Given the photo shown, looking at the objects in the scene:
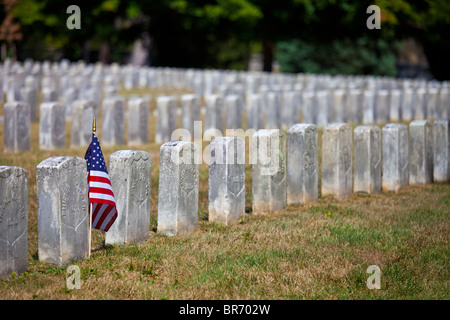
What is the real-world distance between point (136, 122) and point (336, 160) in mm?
5051

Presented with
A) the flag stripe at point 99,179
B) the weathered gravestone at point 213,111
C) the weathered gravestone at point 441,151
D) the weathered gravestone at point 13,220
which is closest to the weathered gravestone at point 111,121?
the weathered gravestone at point 213,111

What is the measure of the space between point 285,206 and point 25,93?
9417 millimetres

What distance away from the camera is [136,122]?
12406 millimetres

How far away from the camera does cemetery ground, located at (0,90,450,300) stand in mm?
5070

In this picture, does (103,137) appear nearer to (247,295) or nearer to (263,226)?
(263,226)

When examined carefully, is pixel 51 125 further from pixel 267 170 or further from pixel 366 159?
pixel 366 159

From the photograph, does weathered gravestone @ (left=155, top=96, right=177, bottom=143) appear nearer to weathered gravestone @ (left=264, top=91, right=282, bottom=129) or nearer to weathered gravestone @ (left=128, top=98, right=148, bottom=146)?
weathered gravestone @ (left=128, top=98, right=148, bottom=146)

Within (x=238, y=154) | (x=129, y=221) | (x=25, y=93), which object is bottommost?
(x=129, y=221)

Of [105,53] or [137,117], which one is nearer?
[137,117]

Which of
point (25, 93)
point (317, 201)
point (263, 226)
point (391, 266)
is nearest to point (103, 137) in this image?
point (25, 93)

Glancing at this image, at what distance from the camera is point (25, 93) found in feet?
50.7

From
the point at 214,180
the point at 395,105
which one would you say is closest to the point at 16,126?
the point at 214,180

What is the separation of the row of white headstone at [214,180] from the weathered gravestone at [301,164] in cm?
1
